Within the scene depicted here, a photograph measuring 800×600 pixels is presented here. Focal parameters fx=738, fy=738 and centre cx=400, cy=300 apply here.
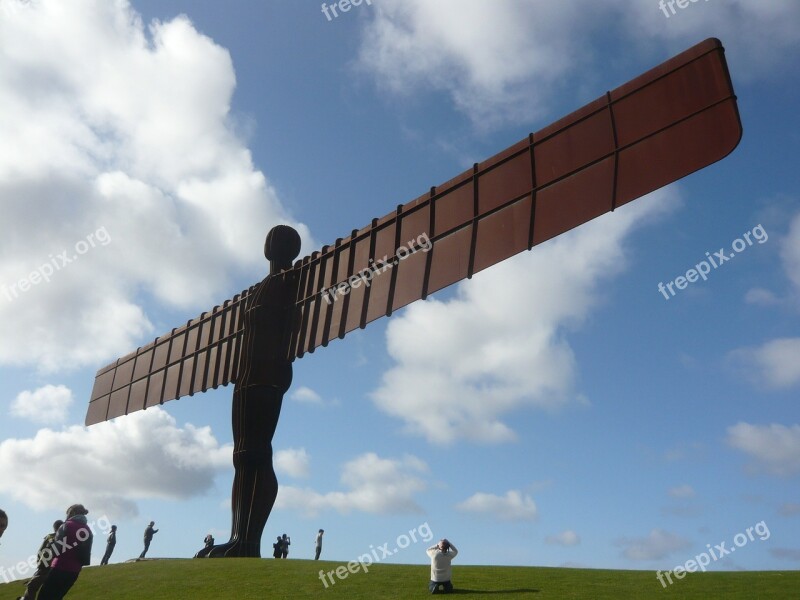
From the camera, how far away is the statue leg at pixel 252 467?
15.5 m

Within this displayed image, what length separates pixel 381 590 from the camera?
40.6 feet

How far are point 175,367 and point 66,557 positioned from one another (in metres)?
12.2

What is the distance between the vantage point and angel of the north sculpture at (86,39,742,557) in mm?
11109

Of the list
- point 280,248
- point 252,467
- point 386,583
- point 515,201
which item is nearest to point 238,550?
point 252,467

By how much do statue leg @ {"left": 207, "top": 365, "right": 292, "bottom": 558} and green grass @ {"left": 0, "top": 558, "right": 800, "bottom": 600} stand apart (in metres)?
0.70

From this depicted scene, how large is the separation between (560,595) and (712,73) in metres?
8.21

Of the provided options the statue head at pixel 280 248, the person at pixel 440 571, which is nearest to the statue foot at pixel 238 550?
the person at pixel 440 571

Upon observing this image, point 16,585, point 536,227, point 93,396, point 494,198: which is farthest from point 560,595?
point 93,396

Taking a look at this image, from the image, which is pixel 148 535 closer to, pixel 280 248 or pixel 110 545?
pixel 110 545

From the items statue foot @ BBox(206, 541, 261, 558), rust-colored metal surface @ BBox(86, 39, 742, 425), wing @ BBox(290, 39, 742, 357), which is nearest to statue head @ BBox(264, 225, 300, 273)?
rust-colored metal surface @ BBox(86, 39, 742, 425)

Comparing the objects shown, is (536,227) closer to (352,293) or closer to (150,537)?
(352,293)

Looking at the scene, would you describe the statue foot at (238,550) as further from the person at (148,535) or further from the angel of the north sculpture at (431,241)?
Answer: the person at (148,535)

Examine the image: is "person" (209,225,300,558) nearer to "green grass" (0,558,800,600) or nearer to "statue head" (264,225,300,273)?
"statue head" (264,225,300,273)

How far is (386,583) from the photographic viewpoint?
1302cm
